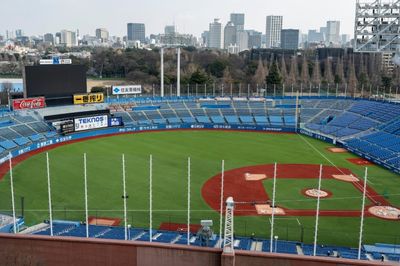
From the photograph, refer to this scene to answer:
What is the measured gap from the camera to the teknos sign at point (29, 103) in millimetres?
54281

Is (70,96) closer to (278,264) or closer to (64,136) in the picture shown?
(64,136)

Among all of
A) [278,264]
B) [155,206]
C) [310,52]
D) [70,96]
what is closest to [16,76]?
[70,96]

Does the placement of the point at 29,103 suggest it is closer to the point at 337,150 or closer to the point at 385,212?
the point at 337,150

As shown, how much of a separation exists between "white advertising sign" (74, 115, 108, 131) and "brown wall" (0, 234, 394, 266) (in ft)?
134

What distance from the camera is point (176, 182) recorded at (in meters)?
37.3

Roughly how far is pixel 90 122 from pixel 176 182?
26.8 m

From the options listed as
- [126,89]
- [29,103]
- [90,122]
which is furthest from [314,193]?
[126,89]

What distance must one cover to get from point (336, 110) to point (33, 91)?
4509cm

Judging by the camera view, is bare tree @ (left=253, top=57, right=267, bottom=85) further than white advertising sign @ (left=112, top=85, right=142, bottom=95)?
Yes

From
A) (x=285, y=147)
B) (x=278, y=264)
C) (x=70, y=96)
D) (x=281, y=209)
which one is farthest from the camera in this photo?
(x=70, y=96)

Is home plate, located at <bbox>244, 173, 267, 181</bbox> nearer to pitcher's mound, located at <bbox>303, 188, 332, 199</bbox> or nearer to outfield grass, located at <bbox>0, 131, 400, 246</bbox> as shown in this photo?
outfield grass, located at <bbox>0, 131, 400, 246</bbox>

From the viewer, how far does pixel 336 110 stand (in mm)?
69625

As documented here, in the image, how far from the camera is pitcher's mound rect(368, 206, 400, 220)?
99.4ft

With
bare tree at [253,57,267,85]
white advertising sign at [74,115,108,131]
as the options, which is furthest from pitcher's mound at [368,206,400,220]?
bare tree at [253,57,267,85]
